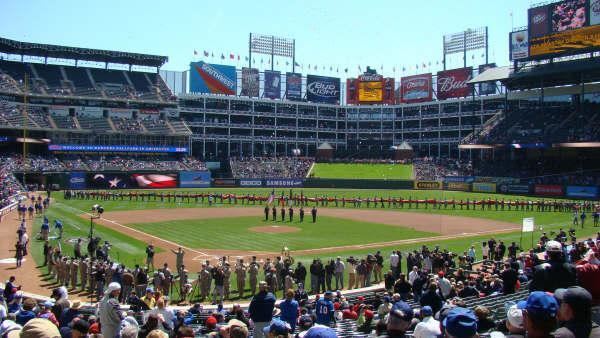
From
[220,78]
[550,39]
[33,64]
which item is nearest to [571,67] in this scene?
[550,39]

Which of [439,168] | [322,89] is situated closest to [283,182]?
[439,168]

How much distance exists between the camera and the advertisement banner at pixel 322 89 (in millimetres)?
112469

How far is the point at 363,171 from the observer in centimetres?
9306

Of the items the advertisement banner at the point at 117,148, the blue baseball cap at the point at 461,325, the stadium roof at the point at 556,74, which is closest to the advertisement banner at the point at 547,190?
the stadium roof at the point at 556,74

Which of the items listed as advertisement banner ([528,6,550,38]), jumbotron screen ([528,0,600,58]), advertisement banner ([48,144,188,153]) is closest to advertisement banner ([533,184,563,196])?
jumbotron screen ([528,0,600,58])

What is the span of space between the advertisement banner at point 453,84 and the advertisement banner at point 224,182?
4582 cm

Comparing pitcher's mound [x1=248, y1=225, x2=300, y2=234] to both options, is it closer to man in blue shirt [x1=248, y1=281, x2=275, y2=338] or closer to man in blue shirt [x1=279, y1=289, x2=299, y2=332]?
man in blue shirt [x1=279, y1=289, x2=299, y2=332]

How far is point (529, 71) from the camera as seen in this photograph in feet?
233

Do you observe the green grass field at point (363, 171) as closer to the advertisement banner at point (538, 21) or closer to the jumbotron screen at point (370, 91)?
the jumbotron screen at point (370, 91)

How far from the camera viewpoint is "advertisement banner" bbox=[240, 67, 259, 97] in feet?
350

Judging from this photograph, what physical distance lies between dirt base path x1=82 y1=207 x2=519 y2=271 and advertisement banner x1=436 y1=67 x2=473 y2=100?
58.9 meters

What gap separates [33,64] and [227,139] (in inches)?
1432

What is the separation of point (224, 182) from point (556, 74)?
49902 mm

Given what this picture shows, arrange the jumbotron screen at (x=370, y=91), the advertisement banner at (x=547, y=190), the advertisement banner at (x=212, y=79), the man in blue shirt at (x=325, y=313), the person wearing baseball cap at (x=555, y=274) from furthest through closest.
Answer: the jumbotron screen at (x=370, y=91) → the advertisement banner at (x=212, y=79) → the advertisement banner at (x=547, y=190) → the man in blue shirt at (x=325, y=313) → the person wearing baseball cap at (x=555, y=274)
